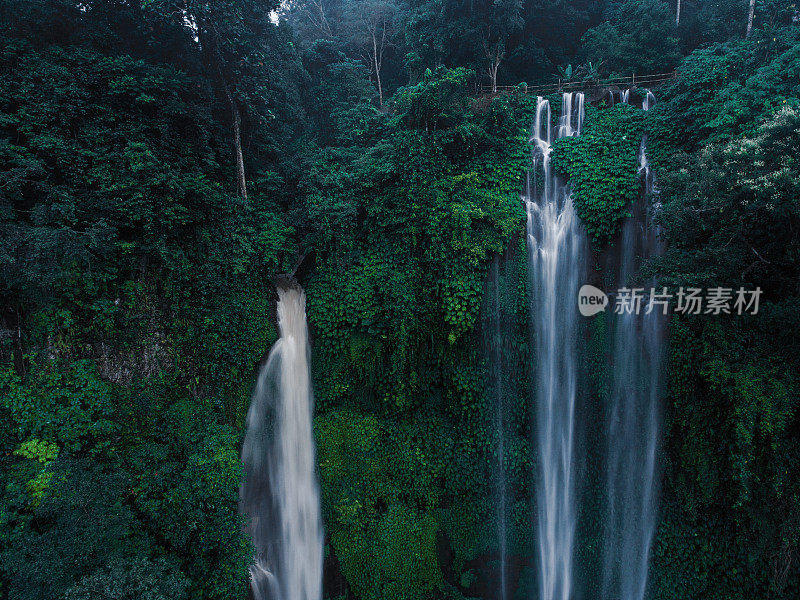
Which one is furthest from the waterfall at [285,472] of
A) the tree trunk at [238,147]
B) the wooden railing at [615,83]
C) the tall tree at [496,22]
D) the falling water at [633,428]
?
the tall tree at [496,22]

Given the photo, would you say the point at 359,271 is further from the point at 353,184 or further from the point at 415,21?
the point at 415,21

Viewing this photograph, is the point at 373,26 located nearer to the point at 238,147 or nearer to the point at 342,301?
the point at 238,147

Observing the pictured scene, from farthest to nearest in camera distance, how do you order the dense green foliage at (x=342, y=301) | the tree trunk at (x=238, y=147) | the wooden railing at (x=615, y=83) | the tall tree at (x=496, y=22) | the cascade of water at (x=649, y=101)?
the tall tree at (x=496, y=22), the wooden railing at (x=615, y=83), the cascade of water at (x=649, y=101), the tree trunk at (x=238, y=147), the dense green foliage at (x=342, y=301)

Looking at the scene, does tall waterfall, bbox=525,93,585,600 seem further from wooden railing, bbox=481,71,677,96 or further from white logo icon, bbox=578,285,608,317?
wooden railing, bbox=481,71,677,96

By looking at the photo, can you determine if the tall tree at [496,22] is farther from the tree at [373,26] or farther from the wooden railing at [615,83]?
the tree at [373,26]

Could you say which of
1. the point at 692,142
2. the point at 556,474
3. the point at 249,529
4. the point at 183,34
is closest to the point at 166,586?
the point at 249,529

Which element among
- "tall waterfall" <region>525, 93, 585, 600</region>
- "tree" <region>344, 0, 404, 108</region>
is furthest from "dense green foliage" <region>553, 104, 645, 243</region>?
"tree" <region>344, 0, 404, 108</region>
